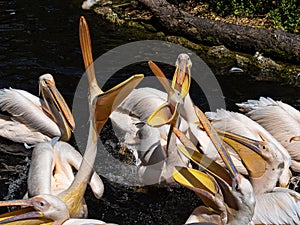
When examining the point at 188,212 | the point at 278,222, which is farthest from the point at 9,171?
the point at 278,222

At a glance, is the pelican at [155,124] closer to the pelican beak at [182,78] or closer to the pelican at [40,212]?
the pelican beak at [182,78]

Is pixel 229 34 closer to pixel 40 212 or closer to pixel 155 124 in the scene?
pixel 155 124

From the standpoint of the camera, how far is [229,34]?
26.7ft

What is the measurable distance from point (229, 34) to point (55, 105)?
12.4 ft

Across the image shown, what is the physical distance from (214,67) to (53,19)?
111 inches

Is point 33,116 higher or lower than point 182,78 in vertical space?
lower

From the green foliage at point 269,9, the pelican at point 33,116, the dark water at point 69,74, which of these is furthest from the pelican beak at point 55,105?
the green foliage at point 269,9

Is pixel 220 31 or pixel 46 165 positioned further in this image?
pixel 220 31

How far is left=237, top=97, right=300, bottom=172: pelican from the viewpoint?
5219 mm

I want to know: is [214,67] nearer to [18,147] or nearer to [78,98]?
[78,98]

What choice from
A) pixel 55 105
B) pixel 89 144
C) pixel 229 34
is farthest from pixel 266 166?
pixel 229 34

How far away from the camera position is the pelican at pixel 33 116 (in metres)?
5.02

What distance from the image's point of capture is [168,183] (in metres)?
4.78

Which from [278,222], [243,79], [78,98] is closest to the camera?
[278,222]
